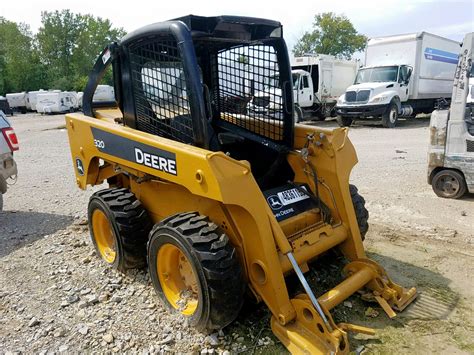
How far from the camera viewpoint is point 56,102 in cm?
3362

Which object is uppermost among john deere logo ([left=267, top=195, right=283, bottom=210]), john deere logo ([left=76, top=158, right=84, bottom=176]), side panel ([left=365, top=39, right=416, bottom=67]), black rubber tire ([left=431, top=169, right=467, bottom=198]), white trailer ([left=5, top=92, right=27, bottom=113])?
side panel ([left=365, top=39, right=416, bottom=67])

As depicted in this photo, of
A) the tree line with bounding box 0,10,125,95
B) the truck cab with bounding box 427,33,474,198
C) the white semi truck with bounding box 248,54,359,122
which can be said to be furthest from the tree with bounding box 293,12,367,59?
the truck cab with bounding box 427,33,474,198

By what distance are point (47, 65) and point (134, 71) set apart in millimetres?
62122

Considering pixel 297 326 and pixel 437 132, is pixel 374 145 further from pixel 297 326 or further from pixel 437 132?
pixel 297 326

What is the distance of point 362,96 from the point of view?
612 inches

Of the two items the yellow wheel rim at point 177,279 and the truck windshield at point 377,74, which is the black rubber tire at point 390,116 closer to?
the truck windshield at point 377,74

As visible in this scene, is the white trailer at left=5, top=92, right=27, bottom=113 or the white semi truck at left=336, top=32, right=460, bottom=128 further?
the white trailer at left=5, top=92, right=27, bottom=113

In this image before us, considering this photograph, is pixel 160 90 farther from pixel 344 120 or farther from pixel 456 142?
pixel 344 120

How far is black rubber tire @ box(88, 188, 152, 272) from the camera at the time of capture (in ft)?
11.9

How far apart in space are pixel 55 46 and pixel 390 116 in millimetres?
56333

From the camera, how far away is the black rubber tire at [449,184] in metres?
5.86

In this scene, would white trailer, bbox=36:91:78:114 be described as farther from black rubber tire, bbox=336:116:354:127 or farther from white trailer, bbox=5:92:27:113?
black rubber tire, bbox=336:116:354:127

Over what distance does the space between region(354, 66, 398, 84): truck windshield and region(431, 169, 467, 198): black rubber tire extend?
11.0 m

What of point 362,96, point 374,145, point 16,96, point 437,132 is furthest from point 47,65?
point 437,132
